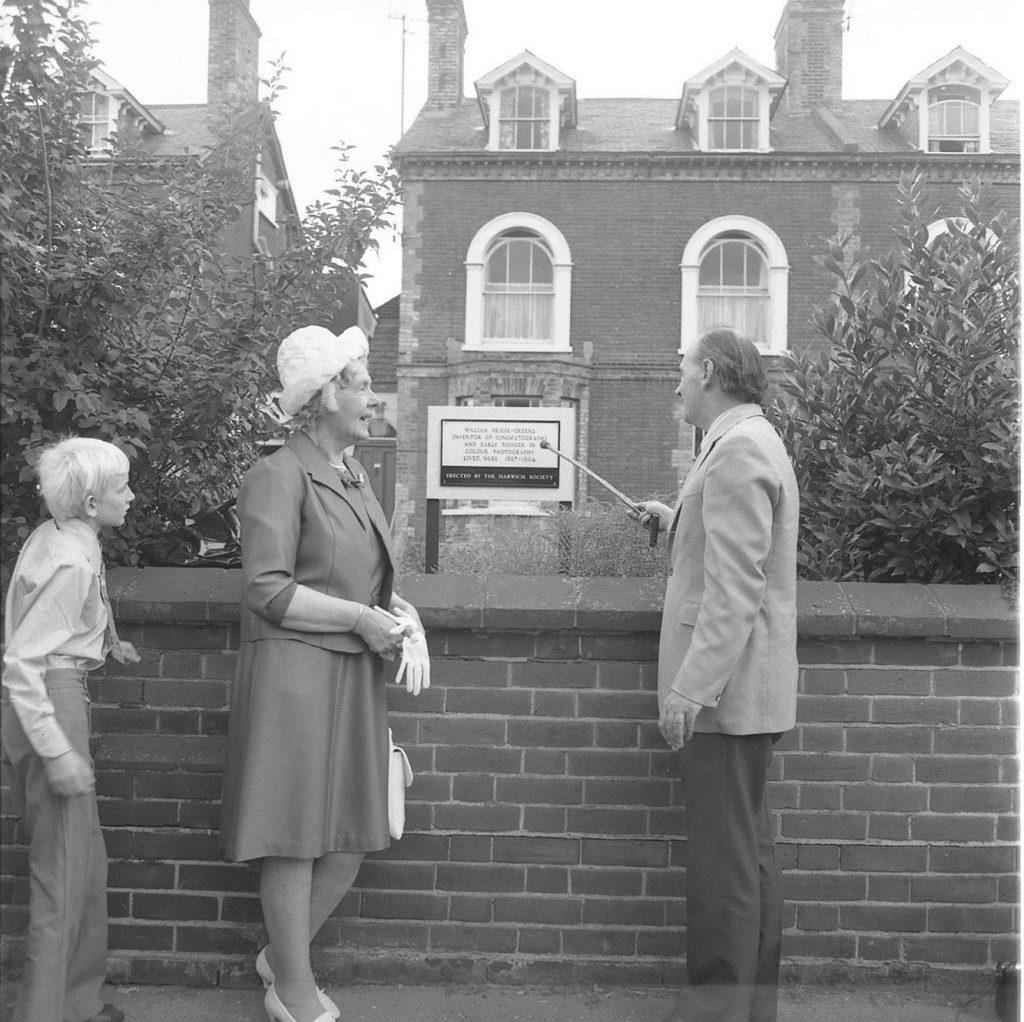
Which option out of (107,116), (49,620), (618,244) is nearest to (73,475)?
(49,620)

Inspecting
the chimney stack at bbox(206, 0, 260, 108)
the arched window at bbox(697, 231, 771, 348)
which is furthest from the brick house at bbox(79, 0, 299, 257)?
the arched window at bbox(697, 231, 771, 348)

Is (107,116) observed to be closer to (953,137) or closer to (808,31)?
(808,31)

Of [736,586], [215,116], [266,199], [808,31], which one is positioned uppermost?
[808,31]

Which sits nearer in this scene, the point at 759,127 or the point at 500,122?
the point at 759,127

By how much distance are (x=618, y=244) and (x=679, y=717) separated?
18.6 meters

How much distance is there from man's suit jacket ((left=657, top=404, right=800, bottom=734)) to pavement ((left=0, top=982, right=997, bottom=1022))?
3.48 feet

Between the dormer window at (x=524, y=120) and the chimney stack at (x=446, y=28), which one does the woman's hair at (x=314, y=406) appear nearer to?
the chimney stack at (x=446, y=28)

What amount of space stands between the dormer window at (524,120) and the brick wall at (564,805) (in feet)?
59.6

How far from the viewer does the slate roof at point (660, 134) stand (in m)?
20.3

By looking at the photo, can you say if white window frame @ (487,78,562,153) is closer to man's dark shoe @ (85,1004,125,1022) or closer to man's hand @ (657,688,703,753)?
man's hand @ (657,688,703,753)

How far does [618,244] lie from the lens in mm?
20750

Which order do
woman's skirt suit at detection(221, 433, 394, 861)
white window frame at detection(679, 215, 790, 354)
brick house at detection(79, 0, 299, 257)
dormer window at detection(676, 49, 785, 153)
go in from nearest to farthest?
woman's skirt suit at detection(221, 433, 394, 861) → brick house at detection(79, 0, 299, 257) → dormer window at detection(676, 49, 785, 153) → white window frame at detection(679, 215, 790, 354)

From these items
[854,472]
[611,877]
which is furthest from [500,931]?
[854,472]

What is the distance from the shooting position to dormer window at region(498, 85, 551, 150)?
797 inches
